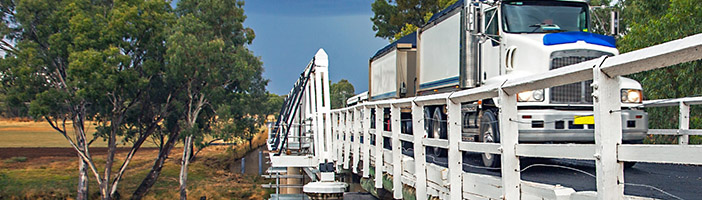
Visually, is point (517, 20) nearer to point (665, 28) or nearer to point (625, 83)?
point (625, 83)

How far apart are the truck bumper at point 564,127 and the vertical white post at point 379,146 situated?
2556mm

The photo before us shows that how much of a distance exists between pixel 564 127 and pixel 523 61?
2.07 m

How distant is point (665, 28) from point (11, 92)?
113ft

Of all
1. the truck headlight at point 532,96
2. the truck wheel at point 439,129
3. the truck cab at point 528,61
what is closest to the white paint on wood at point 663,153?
the truck cab at point 528,61

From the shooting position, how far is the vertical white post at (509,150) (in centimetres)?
595

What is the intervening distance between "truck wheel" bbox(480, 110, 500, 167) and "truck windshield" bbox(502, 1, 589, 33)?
173cm

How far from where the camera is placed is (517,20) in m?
11.6

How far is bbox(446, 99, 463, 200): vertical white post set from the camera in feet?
24.0

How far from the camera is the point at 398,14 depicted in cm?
5319

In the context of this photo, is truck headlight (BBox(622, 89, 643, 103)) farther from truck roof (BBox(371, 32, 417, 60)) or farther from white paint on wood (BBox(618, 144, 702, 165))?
truck roof (BBox(371, 32, 417, 60))

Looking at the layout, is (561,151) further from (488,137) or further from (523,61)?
(523,61)

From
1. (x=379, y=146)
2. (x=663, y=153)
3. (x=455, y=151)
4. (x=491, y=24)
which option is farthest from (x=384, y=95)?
(x=663, y=153)

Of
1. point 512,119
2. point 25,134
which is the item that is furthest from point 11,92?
point 25,134

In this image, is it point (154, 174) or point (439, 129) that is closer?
point (439, 129)
